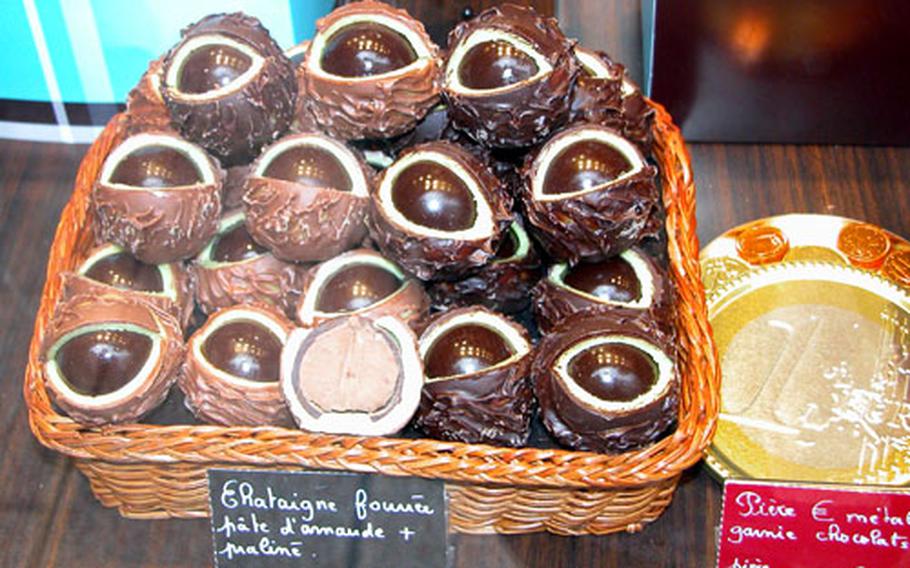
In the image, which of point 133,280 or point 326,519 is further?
point 133,280

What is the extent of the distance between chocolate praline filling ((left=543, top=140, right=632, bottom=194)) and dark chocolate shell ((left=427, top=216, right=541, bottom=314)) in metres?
0.13

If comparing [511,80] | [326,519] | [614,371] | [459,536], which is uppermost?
[511,80]

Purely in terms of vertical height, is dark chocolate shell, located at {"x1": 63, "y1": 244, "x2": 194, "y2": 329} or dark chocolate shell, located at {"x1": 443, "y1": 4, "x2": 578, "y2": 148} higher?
dark chocolate shell, located at {"x1": 443, "y1": 4, "x2": 578, "y2": 148}

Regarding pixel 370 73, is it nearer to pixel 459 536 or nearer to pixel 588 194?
pixel 588 194

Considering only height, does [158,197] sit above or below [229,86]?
below

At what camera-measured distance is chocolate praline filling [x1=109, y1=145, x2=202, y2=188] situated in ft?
4.59

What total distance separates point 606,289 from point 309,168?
0.40 metres

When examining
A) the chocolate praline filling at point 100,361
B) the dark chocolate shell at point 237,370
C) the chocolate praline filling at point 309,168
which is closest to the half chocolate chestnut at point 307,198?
the chocolate praline filling at point 309,168

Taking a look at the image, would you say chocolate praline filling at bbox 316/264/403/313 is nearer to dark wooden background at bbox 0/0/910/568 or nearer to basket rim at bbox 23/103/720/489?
basket rim at bbox 23/103/720/489

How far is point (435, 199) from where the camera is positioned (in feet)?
4.37

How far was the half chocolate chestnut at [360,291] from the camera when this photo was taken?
137cm

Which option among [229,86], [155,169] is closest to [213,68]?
[229,86]

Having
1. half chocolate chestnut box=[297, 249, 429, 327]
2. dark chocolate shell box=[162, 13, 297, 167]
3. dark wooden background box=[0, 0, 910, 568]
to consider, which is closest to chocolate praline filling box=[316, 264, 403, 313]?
half chocolate chestnut box=[297, 249, 429, 327]

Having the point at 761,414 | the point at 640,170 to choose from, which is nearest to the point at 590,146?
the point at 640,170
